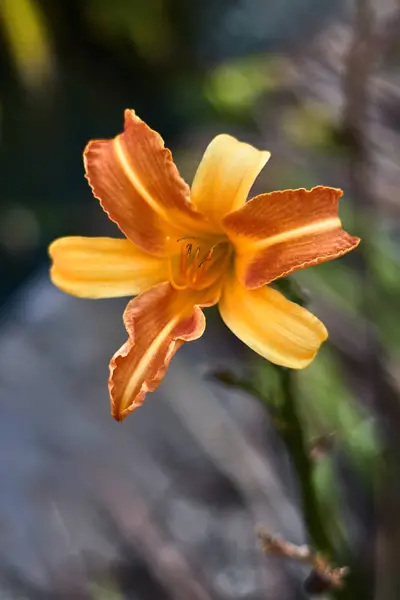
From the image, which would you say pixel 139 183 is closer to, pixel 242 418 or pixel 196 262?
pixel 196 262

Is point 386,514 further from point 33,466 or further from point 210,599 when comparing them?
point 33,466

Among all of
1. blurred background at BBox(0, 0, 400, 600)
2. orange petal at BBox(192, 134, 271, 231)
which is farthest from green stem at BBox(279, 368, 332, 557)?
orange petal at BBox(192, 134, 271, 231)

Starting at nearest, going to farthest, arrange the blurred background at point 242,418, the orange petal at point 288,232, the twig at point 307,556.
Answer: the orange petal at point 288,232
the twig at point 307,556
the blurred background at point 242,418

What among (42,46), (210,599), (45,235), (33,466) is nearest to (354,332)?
(210,599)

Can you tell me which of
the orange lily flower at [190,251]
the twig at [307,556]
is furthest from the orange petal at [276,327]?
the twig at [307,556]

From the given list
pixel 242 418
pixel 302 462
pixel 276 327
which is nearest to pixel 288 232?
pixel 276 327

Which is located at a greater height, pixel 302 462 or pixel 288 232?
pixel 288 232

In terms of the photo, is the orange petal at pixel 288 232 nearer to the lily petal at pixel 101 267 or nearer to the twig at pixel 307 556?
the lily petal at pixel 101 267
